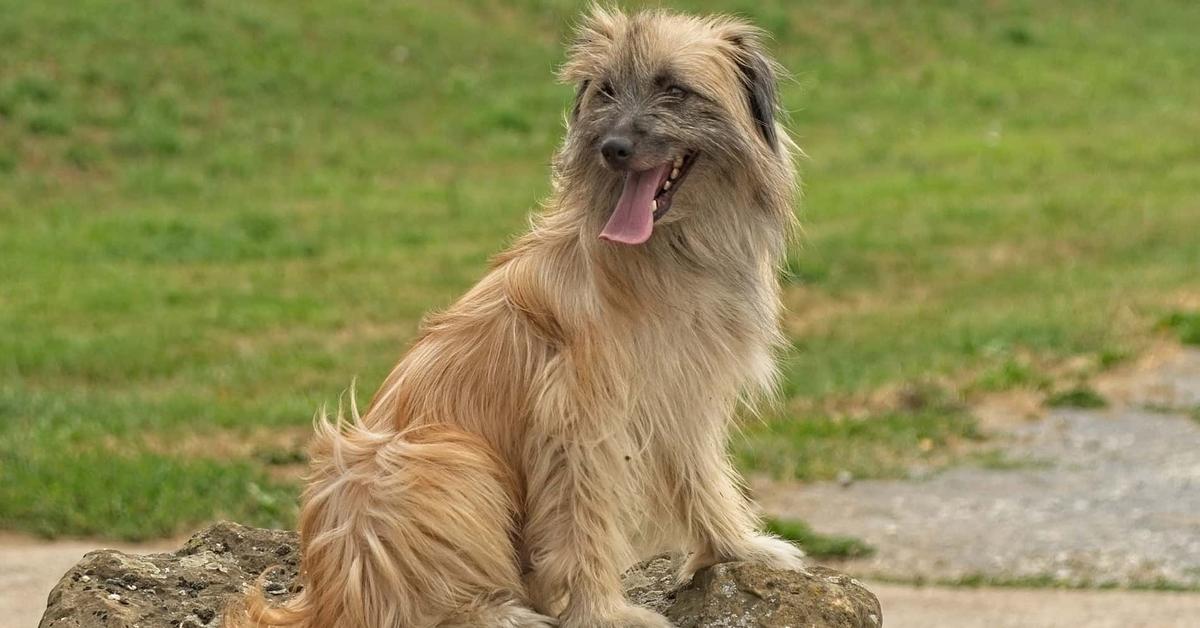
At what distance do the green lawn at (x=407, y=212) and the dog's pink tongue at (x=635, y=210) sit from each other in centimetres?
297

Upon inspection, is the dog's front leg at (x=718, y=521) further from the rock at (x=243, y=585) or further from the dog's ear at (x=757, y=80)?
the dog's ear at (x=757, y=80)

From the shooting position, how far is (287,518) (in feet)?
32.4

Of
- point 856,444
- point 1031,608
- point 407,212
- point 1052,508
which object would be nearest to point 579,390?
point 1031,608

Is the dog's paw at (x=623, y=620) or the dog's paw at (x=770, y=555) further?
the dog's paw at (x=770, y=555)

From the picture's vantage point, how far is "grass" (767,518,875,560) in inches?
388

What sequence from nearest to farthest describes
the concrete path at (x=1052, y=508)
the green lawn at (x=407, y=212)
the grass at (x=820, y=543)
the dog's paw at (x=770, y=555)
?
the dog's paw at (x=770, y=555) < the concrete path at (x=1052, y=508) < the grass at (x=820, y=543) < the green lawn at (x=407, y=212)

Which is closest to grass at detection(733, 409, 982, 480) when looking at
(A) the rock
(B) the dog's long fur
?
(A) the rock

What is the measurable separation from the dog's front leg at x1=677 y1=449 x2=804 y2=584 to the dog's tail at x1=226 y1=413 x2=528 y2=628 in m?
0.70

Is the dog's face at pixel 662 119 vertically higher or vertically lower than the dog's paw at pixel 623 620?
higher

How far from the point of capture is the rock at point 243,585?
17.9 feet

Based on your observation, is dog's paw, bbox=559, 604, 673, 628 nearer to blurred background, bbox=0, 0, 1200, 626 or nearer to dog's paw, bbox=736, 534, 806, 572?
dog's paw, bbox=736, 534, 806, 572

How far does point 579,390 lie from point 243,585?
1.73 meters

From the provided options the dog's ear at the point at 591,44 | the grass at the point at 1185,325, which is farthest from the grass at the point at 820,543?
the grass at the point at 1185,325

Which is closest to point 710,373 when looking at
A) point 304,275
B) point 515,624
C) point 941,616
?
point 515,624
